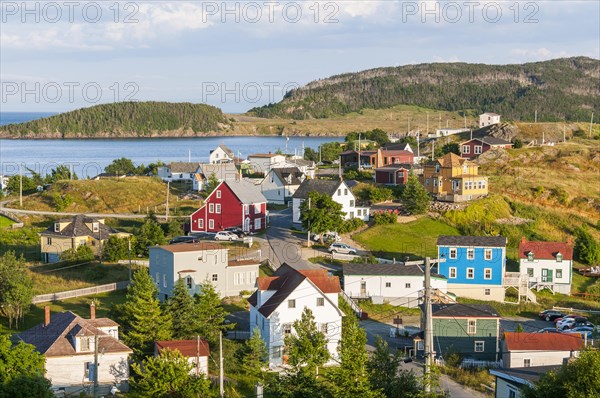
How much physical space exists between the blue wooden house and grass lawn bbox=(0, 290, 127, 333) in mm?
17436

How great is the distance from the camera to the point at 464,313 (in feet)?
113

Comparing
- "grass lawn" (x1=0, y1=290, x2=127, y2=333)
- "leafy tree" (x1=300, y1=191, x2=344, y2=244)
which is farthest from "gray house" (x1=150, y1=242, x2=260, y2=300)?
"leafy tree" (x1=300, y1=191, x2=344, y2=244)

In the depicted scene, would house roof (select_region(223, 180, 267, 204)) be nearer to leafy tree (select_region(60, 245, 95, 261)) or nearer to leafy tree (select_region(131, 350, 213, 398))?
leafy tree (select_region(60, 245, 95, 261))

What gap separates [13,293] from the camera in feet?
118

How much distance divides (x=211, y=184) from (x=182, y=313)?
128 feet

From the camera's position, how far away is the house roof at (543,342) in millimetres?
29891

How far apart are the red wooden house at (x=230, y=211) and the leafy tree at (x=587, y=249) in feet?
68.1

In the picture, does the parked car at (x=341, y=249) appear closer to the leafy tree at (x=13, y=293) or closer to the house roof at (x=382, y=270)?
the house roof at (x=382, y=270)

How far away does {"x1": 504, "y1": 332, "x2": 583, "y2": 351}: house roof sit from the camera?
29.9 m

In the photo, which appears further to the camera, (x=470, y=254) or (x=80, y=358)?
(x=470, y=254)

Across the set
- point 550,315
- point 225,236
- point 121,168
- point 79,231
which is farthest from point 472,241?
point 121,168

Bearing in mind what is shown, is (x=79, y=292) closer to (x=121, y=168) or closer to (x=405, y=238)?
(x=405, y=238)

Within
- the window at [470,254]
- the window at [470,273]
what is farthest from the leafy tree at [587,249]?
the window at [470,254]

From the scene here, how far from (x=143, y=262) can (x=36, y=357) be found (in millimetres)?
21429
